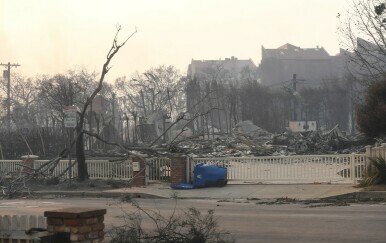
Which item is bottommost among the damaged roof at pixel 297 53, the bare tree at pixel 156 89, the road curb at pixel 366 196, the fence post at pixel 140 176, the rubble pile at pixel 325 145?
the road curb at pixel 366 196

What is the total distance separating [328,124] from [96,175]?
70.6m

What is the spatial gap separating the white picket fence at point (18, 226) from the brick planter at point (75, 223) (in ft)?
0.42

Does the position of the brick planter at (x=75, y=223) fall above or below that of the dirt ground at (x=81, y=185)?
above

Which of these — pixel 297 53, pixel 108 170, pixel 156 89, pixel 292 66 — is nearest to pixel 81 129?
pixel 108 170

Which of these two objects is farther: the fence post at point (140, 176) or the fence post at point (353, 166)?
the fence post at point (140, 176)

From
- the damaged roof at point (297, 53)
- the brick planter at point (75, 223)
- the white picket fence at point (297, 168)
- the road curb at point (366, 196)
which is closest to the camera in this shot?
the brick planter at point (75, 223)

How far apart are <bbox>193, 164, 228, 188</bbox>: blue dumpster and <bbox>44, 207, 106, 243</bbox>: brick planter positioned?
14.4 m

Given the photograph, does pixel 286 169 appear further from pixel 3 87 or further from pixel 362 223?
pixel 3 87

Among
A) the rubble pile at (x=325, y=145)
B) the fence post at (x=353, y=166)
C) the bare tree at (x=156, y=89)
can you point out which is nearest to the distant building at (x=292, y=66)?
the bare tree at (x=156, y=89)

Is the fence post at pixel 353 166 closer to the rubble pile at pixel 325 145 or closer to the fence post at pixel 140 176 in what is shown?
the fence post at pixel 140 176

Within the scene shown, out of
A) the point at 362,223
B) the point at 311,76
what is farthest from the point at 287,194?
the point at 311,76

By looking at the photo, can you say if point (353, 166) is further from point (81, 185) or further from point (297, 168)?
point (81, 185)

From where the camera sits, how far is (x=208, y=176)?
19.8 m

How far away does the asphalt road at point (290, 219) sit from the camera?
926 cm
